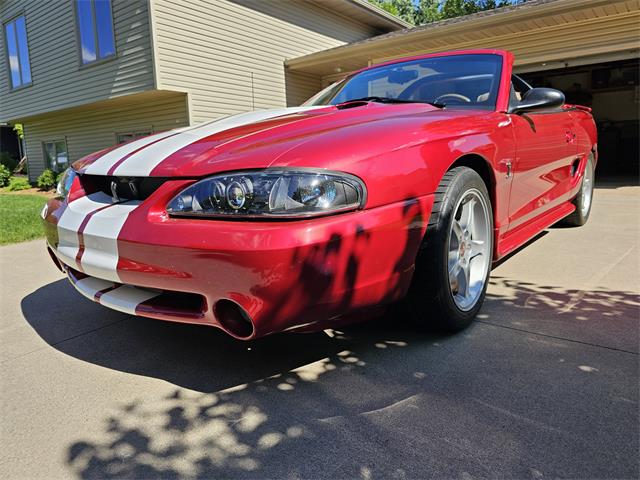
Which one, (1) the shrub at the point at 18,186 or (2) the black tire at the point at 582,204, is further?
(1) the shrub at the point at 18,186

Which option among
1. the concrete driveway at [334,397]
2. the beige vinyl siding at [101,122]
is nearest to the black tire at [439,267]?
the concrete driveway at [334,397]

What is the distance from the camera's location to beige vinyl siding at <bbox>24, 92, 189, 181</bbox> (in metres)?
11.3

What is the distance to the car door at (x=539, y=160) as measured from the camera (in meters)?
2.99

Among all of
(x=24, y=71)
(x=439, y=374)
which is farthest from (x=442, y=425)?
(x=24, y=71)

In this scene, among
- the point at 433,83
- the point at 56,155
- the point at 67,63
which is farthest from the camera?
the point at 56,155

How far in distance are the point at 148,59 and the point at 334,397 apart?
31.9ft

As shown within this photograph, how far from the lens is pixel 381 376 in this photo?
2123 mm

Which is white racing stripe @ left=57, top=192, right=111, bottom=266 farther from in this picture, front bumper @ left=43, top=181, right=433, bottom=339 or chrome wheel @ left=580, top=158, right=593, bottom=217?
chrome wheel @ left=580, top=158, right=593, bottom=217

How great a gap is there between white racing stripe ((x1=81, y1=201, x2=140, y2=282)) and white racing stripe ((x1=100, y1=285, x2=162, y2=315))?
0.37 ft

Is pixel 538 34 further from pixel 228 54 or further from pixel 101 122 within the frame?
pixel 101 122

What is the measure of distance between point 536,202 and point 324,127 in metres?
1.95

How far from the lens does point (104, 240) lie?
204cm

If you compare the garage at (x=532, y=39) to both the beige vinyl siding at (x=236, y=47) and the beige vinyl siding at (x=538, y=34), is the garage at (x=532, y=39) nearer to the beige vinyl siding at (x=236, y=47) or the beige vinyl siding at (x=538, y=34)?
the beige vinyl siding at (x=538, y=34)

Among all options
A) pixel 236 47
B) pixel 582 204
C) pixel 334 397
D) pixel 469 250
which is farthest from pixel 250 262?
pixel 236 47
